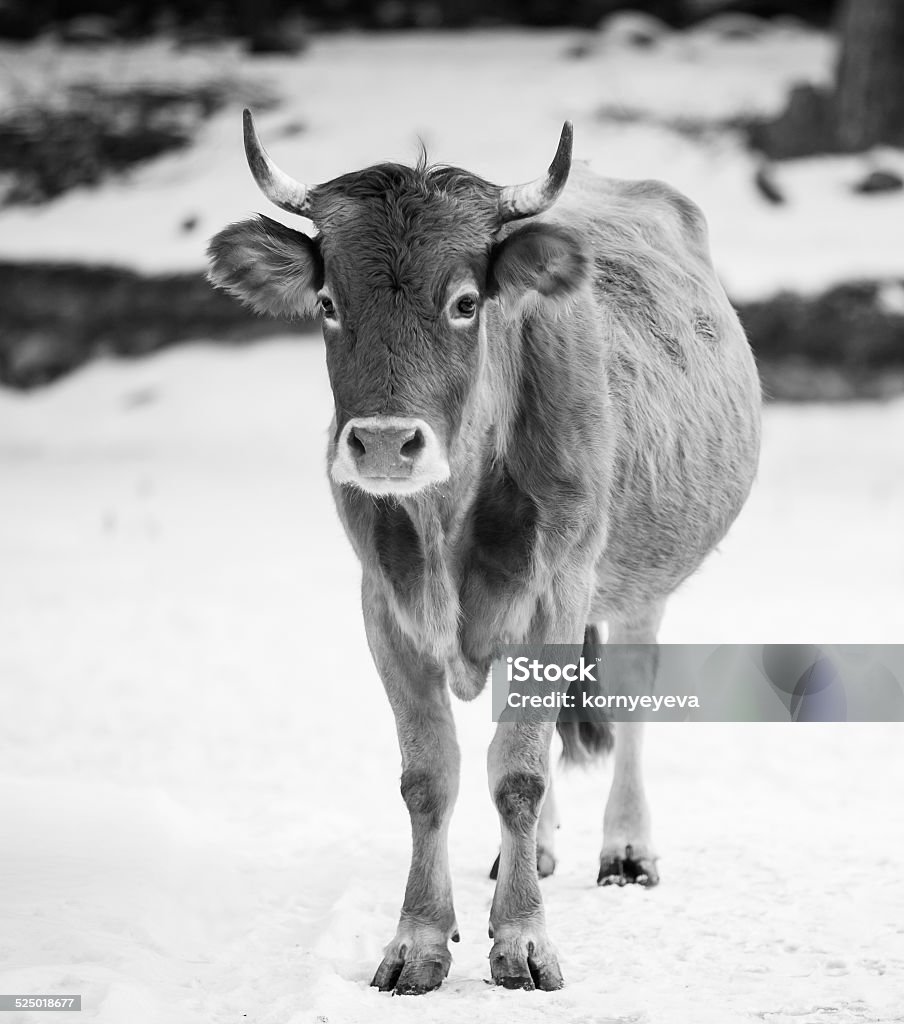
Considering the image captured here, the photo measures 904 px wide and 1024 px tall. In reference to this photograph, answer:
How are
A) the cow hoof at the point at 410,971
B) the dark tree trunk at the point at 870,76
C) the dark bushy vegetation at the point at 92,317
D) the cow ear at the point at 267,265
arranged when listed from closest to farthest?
1. the cow hoof at the point at 410,971
2. the cow ear at the point at 267,265
3. the dark bushy vegetation at the point at 92,317
4. the dark tree trunk at the point at 870,76

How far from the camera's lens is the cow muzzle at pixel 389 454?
13.1 ft

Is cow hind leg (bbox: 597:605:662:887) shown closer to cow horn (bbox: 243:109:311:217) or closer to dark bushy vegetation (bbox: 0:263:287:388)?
cow horn (bbox: 243:109:311:217)

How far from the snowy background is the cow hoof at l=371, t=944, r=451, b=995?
6cm

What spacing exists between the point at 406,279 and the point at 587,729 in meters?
2.30

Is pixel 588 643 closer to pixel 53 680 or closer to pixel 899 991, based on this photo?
pixel 899 991

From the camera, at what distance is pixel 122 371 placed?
13.9 meters

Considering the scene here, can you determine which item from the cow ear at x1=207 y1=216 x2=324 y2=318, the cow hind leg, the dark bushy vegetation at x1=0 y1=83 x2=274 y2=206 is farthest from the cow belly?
the dark bushy vegetation at x1=0 y1=83 x2=274 y2=206

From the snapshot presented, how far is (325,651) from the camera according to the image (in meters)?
8.74

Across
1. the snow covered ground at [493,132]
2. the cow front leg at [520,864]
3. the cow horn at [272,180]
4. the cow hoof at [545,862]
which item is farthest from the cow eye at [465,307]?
the snow covered ground at [493,132]

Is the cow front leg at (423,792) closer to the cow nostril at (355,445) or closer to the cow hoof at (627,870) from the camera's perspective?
the cow nostril at (355,445)

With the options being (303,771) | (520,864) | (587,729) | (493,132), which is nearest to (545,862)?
(587,729)

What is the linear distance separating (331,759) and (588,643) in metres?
1.72

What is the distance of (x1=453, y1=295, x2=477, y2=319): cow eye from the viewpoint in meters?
4.32

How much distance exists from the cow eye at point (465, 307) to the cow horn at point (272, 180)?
1.82 feet
